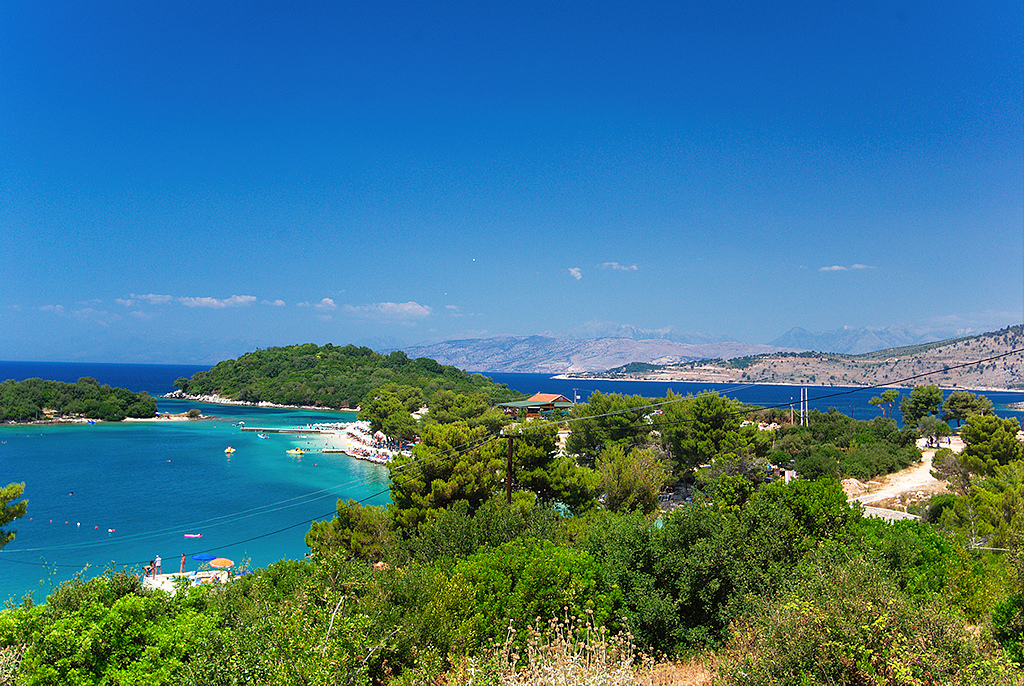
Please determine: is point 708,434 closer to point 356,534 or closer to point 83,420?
point 356,534

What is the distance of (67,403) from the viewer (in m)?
74.6

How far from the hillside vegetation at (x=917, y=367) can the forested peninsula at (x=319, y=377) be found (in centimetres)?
8928

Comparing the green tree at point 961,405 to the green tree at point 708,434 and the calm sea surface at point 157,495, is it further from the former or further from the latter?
the green tree at point 708,434

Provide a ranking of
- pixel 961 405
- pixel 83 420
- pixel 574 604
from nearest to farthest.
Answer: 1. pixel 574 604
2. pixel 961 405
3. pixel 83 420

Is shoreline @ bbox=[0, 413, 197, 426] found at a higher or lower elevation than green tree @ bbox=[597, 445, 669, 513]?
lower

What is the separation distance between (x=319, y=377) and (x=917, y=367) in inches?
5372

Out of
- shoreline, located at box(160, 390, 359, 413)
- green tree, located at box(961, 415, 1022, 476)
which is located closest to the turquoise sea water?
green tree, located at box(961, 415, 1022, 476)

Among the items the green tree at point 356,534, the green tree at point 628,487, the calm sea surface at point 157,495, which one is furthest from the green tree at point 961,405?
the green tree at point 356,534

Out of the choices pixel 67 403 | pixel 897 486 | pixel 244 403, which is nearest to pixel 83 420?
pixel 67 403

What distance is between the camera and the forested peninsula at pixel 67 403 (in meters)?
70.5

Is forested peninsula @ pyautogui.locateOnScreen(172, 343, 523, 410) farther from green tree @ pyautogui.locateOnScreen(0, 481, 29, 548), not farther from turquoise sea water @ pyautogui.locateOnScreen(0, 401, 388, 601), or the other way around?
green tree @ pyautogui.locateOnScreen(0, 481, 29, 548)

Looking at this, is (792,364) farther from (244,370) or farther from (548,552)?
(548,552)

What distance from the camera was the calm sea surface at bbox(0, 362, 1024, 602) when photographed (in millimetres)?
24406

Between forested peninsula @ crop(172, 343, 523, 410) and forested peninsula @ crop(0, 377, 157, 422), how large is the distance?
2658cm
